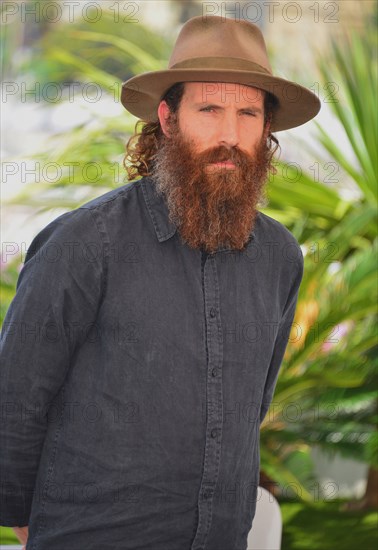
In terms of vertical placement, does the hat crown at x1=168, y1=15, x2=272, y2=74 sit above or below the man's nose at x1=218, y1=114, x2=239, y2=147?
above

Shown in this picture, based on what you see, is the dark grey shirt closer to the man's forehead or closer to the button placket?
the button placket

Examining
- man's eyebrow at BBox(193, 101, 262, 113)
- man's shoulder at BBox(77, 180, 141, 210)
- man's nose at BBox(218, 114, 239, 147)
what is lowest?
man's shoulder at BBox(77, 180, 141, 210)

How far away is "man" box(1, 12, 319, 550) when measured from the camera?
158 centimetres

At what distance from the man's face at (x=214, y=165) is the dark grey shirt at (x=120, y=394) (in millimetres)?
73

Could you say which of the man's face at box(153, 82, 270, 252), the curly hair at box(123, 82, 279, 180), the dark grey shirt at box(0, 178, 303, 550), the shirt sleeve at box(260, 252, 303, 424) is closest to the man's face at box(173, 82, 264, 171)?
the man's face at box(153, 82, 270, 252)

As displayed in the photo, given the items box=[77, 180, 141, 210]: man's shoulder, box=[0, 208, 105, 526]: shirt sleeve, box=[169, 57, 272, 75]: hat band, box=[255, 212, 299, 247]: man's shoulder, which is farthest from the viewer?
box=[255, 212, 299, 247]: man's shoulder

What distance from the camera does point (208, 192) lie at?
5.81 feet

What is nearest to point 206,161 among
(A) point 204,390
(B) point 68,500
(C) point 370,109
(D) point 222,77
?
(D) point 222,77

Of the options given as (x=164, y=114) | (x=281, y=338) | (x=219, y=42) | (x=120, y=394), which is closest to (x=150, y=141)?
(x=164, y=114)

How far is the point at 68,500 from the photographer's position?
1586 mm

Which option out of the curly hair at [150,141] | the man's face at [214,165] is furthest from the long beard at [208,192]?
the curly hair at [150,141]

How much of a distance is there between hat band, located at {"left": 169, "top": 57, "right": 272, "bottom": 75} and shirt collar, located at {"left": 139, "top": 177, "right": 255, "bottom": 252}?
0.25 meters

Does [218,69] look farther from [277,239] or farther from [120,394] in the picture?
[120,394]

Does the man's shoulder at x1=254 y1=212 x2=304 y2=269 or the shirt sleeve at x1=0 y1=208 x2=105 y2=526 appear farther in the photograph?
the man's shoulder at x1=254 y1=212 x2=304 y2=269
